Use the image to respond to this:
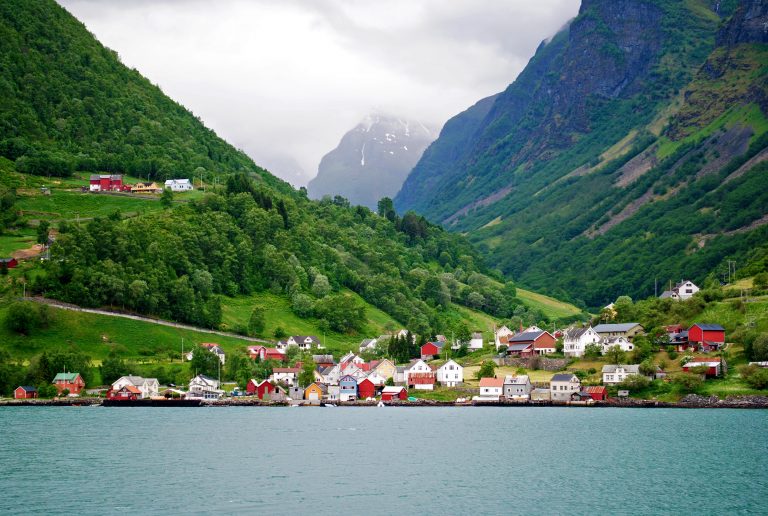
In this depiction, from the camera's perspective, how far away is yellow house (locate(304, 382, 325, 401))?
Answer: 137 m

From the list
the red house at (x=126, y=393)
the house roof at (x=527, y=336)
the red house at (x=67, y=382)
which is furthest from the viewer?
the house roof at (x=527, y=336)

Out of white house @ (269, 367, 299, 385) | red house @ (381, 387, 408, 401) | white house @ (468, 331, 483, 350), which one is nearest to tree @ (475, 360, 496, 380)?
red house @ (381, 387, 408, 401)

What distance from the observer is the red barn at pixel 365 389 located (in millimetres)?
139000

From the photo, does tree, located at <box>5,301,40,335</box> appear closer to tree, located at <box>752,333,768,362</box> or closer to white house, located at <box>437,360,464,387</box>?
white house, located at <box>437,360,464,387</box>

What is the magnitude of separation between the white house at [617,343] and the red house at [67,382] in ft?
233

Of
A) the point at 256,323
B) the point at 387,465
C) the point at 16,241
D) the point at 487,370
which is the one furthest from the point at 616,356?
the point at 16,241

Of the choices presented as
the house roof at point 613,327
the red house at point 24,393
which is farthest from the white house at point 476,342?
the red house at point 24,393

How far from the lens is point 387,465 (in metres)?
66.8

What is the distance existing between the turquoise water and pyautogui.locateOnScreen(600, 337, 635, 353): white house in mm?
28212

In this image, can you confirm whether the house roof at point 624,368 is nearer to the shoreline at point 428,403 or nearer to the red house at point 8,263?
the shoreline at point 428,403

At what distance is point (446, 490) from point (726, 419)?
51.7 meters

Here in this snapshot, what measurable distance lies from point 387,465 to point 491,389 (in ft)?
210

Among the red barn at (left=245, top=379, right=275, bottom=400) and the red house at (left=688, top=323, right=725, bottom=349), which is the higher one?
the red house at (left=688, top=323, right=725, bottom=349)

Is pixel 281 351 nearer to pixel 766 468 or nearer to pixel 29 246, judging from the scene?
pixel 29 246
